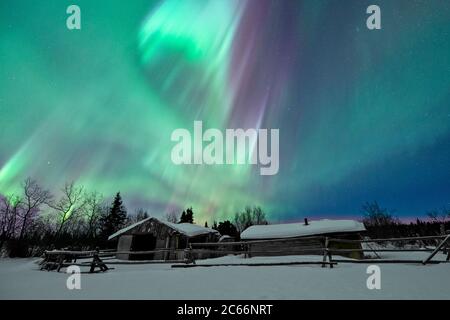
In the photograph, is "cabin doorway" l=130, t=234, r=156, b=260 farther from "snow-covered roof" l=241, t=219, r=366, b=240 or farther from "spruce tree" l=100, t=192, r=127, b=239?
"spruce tree" l=100, t=192, r=127, b=239

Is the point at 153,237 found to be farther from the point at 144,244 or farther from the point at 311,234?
the point at 311,234

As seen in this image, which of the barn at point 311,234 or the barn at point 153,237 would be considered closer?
the barn at point 311,234

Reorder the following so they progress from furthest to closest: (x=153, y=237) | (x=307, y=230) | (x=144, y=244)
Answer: (x=153, y=237) < (x=144, y=244) < (x=307, y=230)

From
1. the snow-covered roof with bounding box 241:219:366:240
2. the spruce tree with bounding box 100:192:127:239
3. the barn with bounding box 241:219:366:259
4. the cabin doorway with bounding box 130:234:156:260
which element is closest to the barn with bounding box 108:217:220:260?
the cabin doorway with bounding box 130:234:156:260

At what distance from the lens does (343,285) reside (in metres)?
6.00

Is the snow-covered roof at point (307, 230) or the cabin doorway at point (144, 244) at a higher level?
the snow-covered roof at point (307, 230)

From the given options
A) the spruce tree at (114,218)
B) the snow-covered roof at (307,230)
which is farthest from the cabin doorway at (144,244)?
the spruce tree at (114,218)

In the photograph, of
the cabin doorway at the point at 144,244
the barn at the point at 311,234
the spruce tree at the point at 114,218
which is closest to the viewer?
the barn at the point at 311,234

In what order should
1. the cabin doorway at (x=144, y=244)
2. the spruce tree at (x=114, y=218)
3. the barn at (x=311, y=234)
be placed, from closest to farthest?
1. the barn at (x=311, y=234)
2. the cabin doorway at (x=144, y=244)
3. the spruce tree at (x=114, y=218)

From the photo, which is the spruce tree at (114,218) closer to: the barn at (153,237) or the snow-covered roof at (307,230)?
the barn at (153,237)

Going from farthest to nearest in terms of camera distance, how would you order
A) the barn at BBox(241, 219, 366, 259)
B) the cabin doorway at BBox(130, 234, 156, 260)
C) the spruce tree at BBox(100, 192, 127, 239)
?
the spruce tree at BBox(100, 192, 127, 239) < the cabin doorway at BBox(130, 234, 156, 260) < the barn at BBox(241, 219, 366, 259)

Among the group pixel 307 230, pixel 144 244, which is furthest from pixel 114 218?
pixel 307 230
